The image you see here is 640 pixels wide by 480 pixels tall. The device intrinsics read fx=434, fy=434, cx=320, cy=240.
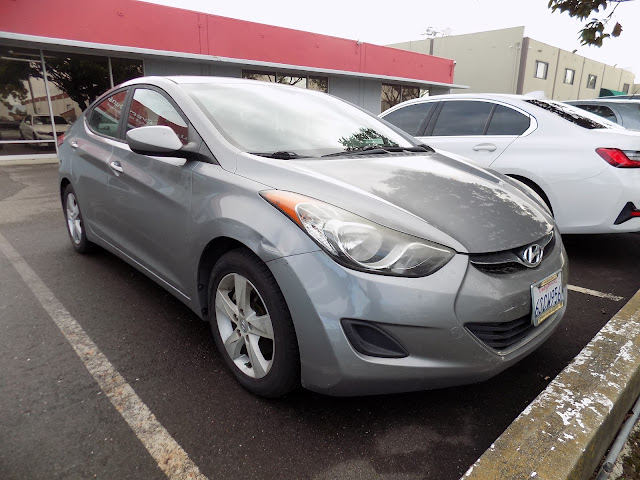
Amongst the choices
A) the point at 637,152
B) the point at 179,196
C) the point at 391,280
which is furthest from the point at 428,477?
the point at 637,152

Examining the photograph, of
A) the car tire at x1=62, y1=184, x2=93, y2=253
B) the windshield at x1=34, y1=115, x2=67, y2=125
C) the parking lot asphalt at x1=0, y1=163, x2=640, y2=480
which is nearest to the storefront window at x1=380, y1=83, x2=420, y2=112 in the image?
the windshield at x1=34, y1=115, x2=67, y2=125

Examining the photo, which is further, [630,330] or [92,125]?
[92,125]

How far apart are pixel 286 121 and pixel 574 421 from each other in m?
2.08

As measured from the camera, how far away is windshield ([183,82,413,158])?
2.39 metres

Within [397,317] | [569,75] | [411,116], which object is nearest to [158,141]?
[397,317]

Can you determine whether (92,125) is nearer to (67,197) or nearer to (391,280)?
(67,197)

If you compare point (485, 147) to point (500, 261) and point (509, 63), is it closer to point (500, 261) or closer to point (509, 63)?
point (500, 261)

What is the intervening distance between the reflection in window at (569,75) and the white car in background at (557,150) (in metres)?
35.6

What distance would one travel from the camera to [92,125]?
12.0ft

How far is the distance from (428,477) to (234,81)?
258cm

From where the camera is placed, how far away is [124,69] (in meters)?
12.2

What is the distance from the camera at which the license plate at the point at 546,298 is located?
6.13 feet

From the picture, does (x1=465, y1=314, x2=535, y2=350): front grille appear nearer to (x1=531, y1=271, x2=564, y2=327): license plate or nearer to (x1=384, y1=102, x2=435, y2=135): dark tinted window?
(x1=531, y1=271, x2=564, y2=327): license plate

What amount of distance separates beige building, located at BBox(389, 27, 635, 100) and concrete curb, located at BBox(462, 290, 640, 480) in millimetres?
30415
